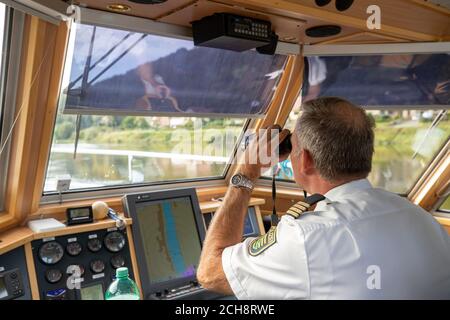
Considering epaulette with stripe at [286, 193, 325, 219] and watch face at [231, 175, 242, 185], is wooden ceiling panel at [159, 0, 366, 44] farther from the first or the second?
epaulette with stripe at [286, 193, 325, 219]

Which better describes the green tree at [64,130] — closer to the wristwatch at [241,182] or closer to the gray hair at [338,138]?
the wristwatch at [241,182]

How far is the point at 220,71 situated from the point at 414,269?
1.95m

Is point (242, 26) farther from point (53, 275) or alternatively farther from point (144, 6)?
point (53, 275)

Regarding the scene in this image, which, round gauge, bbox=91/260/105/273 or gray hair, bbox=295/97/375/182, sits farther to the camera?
round gauge, bbox=91/260/105/273

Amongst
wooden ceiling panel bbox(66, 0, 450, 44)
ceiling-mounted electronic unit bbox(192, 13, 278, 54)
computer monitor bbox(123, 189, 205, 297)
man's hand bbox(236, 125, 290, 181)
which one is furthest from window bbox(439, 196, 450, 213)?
man's hand bbox(236, 125, 290, 181)

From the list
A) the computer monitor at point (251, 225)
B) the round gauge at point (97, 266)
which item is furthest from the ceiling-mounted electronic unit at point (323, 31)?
the round gauge at point (97, 266)

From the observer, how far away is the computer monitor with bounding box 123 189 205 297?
7.53 ft

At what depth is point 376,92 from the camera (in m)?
2.94

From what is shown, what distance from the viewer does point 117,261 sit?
2.22 metres

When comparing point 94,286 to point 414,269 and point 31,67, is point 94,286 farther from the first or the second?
point 414,269

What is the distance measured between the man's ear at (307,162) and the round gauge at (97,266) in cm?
132

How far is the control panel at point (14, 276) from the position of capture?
1760 mm

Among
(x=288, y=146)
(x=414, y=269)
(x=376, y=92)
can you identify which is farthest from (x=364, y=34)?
(x=414, y=269)

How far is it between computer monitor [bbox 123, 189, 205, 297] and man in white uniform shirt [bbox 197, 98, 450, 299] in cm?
103
